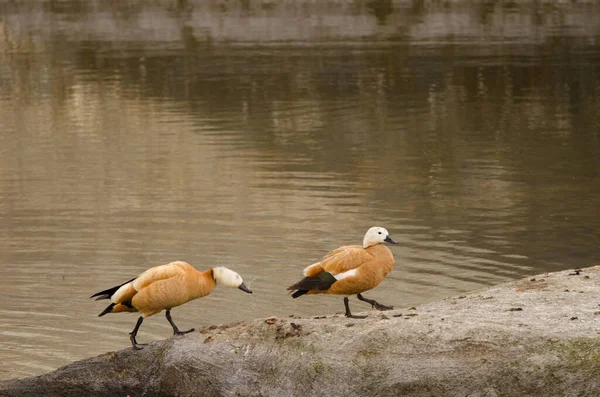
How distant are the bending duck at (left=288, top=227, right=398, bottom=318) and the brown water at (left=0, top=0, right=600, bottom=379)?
12.4 feet

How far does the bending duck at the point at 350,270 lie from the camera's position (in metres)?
10.9

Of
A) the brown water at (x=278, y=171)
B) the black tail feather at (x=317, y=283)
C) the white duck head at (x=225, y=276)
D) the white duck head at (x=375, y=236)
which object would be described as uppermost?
the white duck head at (x=375, y=236)

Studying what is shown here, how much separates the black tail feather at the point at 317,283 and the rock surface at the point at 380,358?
310 millimetres

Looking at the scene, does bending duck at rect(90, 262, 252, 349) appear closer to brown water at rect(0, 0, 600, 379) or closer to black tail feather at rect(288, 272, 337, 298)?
black tail feather at rect(288, 272, 337, 298)

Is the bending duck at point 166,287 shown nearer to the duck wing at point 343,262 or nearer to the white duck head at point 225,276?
the white duck head at point 225,276

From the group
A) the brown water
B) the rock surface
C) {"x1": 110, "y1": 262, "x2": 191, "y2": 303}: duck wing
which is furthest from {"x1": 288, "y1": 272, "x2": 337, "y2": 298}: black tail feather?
the brown water

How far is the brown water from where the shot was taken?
16469 millimetres

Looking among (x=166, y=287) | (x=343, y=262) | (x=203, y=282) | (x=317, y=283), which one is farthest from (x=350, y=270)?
(x=166, y=287)

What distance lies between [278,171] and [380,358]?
14.9 m

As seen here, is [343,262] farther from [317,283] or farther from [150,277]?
[150,277]

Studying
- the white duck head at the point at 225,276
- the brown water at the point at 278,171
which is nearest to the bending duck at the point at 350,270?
the white duck head at the point at 225,276

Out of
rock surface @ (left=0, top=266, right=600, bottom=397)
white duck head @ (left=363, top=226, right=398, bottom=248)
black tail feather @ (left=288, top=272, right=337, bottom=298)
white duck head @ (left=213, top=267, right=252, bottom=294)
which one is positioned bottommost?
rock surface @ (left=0, top=266, right=600, bottom=397)

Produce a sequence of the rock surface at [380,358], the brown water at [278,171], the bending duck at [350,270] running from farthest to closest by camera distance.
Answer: the brown water at [278,171]
the bending duck at [350,270]
the rock surface at [380,358]

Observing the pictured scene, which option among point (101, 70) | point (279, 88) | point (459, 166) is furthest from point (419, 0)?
point (459, 166)
